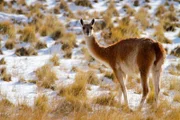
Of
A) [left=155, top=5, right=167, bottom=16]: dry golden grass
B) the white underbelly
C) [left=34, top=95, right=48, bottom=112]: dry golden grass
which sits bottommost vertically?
[left=155, top=5, right=167, bottom=16]: dry golden grass

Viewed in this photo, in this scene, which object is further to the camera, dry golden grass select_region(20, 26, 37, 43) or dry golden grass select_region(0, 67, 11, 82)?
dry golden grass select_region(20, 26, 37, 43)

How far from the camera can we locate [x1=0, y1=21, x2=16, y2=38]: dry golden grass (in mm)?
11370

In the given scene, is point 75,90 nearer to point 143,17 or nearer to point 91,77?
point 91,77

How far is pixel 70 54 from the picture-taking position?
9.88 metres

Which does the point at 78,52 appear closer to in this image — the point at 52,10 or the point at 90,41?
the point at 90,41

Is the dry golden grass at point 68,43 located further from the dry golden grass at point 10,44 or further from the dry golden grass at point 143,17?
the dry golden grass at point 143,17

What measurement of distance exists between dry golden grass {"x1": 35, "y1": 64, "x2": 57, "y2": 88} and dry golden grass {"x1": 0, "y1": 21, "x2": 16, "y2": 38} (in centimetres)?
328

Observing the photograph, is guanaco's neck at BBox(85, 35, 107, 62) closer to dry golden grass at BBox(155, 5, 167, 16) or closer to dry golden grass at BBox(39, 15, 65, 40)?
dry golden grass at BBox(39, 15, 65, 40)

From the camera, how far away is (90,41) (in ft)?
22.7

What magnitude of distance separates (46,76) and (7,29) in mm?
4474

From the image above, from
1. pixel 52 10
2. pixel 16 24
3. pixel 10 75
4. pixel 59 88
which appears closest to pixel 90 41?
pixel 59 88

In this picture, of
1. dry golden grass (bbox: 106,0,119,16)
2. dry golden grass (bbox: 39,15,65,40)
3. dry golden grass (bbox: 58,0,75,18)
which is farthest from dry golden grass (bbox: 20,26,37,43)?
dry golden grass (bbox: 106,0,119,16)

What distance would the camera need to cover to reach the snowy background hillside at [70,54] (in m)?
6.34

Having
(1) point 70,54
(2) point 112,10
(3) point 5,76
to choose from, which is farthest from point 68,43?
(2) point 112,10
